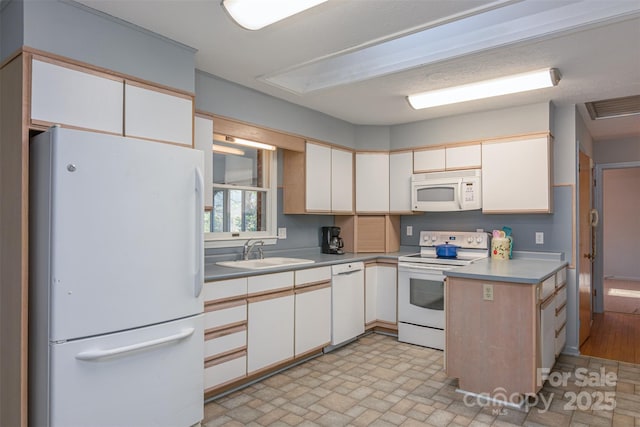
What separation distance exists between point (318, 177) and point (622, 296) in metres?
5.54

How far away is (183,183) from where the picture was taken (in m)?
2.21

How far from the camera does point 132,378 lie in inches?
78.5

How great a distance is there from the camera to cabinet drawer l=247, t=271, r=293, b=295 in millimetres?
2898

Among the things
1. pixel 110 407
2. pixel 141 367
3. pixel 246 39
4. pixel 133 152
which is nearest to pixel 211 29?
pixel 246 39

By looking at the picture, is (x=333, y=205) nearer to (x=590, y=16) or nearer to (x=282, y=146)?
(x=282, y=146)

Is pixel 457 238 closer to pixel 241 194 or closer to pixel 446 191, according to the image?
pixel 446 191

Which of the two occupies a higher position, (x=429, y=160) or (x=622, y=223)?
(x=429, y=160)

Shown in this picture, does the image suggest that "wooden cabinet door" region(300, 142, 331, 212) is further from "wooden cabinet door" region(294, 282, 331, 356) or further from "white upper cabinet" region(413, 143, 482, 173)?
"white upper cabinet" region(413, 143, 482, 173)

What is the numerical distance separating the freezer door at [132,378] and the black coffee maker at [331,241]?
221 centimetres

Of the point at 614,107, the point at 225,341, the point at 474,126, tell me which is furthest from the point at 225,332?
the point at 614,107

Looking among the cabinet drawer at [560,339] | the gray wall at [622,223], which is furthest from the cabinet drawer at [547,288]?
the gray wall at [622,223]

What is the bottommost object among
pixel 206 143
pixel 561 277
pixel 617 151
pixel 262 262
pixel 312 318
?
pixel 312 318

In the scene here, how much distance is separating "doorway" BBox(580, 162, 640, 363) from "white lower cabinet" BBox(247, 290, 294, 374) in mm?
2785

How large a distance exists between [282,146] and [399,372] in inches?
86.1
